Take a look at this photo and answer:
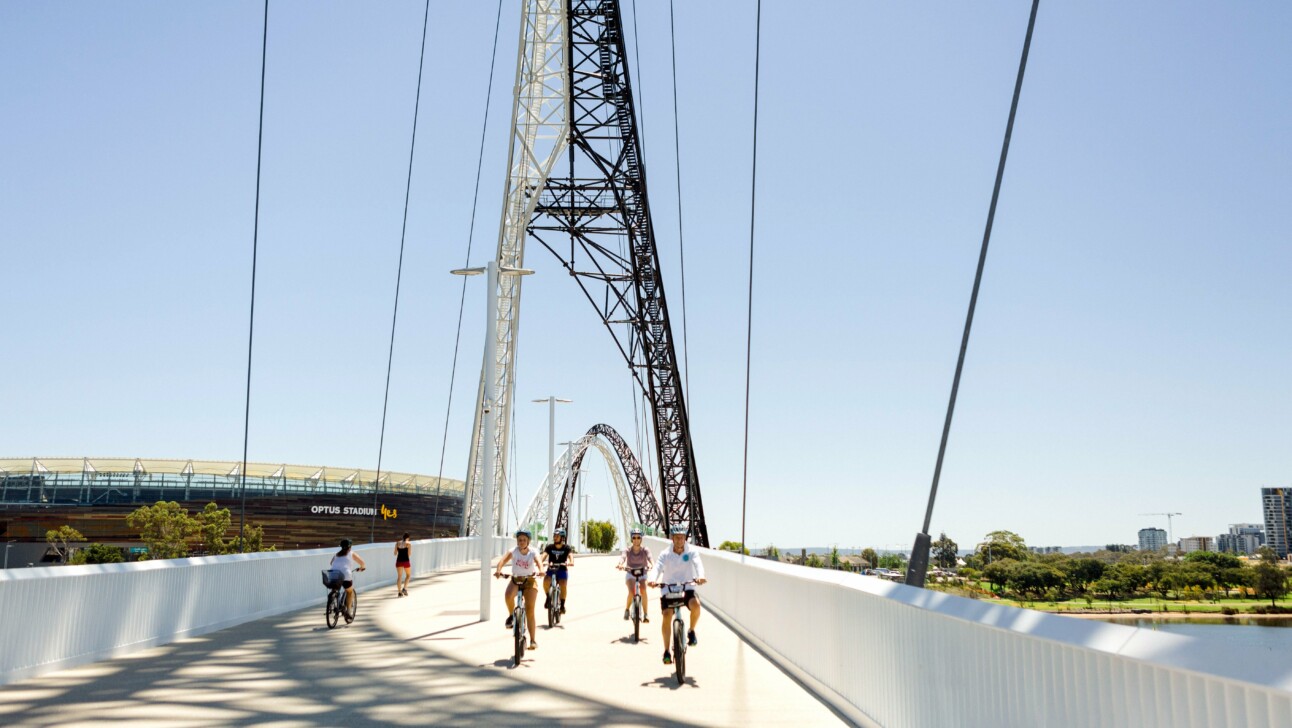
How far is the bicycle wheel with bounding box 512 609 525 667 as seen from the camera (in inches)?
456

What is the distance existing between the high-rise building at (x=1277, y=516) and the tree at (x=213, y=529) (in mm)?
66308

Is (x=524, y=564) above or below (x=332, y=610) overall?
above

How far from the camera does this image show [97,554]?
64.3 m

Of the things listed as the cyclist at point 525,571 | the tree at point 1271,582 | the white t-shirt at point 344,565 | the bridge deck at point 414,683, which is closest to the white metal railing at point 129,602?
the bridge deck at point 414,683

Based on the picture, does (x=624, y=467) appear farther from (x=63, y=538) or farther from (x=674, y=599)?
(x=674, y=599)

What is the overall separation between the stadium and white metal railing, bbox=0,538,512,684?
178 ft

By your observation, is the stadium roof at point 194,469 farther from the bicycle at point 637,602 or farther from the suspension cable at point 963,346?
the suspension cable at point 963,346

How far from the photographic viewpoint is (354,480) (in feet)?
284

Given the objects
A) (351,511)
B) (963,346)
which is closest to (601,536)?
(351,511)

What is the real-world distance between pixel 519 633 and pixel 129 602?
4885mm

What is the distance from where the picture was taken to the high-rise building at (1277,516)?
16672 millimetres

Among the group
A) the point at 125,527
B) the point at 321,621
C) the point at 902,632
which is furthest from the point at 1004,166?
the point at 125,527

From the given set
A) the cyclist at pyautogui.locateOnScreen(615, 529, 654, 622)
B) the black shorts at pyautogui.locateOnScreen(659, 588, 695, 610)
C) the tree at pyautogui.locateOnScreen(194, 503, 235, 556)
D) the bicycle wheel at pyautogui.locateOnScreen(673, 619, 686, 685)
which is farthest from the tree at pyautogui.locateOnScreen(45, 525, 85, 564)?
the bicycle wheel at pyautogui.locateOnScreen(673, 619, 686, 685)

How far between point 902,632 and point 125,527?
3006 inches
